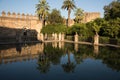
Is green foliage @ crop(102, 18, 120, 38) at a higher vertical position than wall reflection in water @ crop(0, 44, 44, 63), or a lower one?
higher

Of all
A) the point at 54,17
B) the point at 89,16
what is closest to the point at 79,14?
the point at 89,16

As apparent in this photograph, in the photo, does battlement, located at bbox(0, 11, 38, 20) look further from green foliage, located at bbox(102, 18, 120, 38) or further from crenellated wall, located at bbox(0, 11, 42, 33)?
green foliage, located at bbox(102, 18, 120, 38)

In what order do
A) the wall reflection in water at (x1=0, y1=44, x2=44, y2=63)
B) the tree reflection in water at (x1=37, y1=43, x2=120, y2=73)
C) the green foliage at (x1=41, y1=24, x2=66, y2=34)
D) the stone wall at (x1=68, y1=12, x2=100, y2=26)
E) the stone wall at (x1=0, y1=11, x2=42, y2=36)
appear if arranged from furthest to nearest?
the stone wall at (x1=68, y1=12, x2=100, y2=26) < the green foliage at (x1=41, y1=24, x2=66, y2=34) < the stone wall at (x1=0, y1=11, x2=42, y2=36) < the wall reflection in water at (x1=0, y1=44, x2=44, y2=63) < the tree reflection in water at (x1=37, y1=43, x2=120, y2=73)

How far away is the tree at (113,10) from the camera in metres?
39.9

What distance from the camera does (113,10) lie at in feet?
136

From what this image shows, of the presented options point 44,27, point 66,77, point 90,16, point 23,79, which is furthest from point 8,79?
point 90,16

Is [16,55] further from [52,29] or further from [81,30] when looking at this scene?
[52,29]

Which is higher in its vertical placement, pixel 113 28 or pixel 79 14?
pixel 79 14

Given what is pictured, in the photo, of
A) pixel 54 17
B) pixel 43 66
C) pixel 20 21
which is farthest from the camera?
pixel 54 17

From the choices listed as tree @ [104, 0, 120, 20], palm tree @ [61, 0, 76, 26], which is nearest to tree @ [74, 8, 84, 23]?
palm tree @ [61, 0, 76, 26]

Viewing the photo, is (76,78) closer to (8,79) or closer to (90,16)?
(8,79)

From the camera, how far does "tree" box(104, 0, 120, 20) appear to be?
39.9m

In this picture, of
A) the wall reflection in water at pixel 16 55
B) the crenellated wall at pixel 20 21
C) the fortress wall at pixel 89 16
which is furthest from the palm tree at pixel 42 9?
the wall reflection in water at pixel 16 55

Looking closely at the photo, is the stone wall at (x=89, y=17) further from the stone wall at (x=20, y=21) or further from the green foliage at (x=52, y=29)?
the stone wall at (x=20, y=21)
